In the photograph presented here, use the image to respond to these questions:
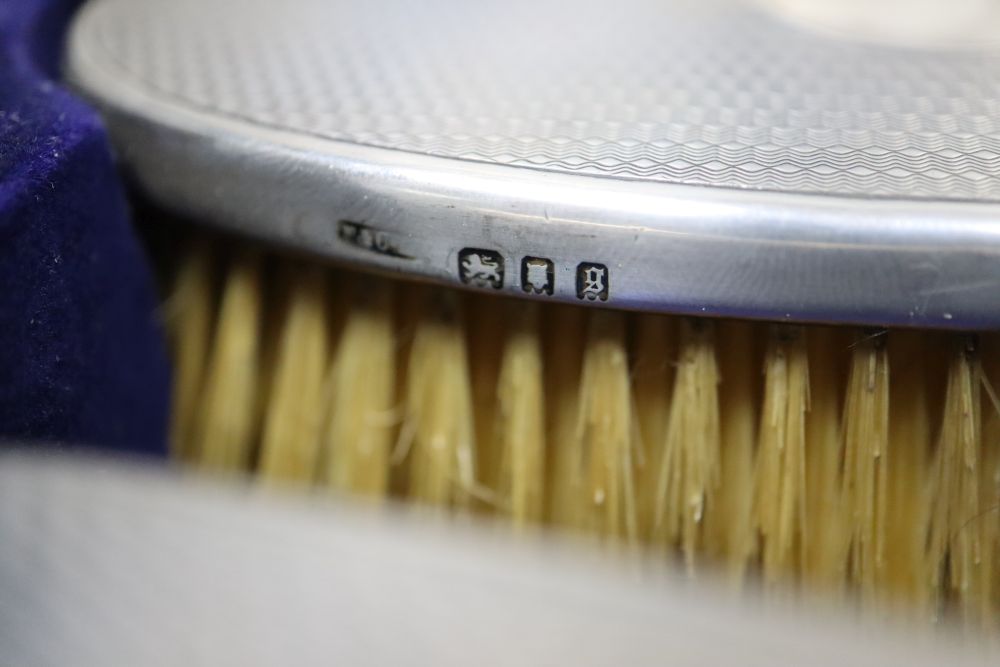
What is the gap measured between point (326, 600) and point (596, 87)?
0.22 m

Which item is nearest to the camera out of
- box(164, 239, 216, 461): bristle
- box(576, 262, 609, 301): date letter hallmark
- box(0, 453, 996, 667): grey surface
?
box(0, 453, 996, 667): grey surface

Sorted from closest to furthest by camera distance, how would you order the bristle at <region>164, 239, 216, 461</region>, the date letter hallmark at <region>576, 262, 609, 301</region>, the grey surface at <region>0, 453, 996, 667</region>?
the grey surface at <region>0, 453, 996, 667</region>
the date letter hallmark at <region>576, 262, 609, 301</region>
the bristle at <region>164, 239, 216, 461</region>

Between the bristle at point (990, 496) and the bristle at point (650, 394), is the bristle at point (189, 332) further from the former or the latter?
the bristle at point (990, 496)

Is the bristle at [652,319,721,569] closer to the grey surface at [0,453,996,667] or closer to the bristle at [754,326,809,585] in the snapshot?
the bristle at [754,326,809,585]

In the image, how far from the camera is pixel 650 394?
351 millimetres

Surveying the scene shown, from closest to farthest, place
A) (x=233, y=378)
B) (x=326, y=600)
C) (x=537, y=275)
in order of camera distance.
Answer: (x=326, y=600) → (x=537, y=275) → (x=233, y=378)

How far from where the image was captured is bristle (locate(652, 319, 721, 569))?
327 mm

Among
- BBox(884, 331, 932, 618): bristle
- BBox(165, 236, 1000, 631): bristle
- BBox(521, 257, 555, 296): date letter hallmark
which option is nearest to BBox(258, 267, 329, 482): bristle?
BBox(165, 236, 1000, 631): bristle

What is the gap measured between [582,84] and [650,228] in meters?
0.09

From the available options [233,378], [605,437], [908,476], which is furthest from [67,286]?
[908,476]

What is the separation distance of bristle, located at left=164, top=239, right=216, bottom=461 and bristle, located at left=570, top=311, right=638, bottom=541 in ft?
0.56

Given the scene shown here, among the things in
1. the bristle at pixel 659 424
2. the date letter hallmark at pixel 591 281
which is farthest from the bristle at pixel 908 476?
the date letter hallmark at pixel 591 281

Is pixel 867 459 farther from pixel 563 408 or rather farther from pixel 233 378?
pixel 233 378

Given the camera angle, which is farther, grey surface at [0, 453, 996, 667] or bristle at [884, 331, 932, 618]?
bristle at [884, 331, 932, 618]
